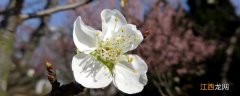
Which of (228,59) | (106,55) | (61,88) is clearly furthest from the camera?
(228,59)

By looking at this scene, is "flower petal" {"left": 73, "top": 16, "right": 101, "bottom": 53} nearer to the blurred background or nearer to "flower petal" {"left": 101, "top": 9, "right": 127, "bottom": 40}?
"flower petal" {"left": 101, "top": 9, "right": 127, "bottom": 40}

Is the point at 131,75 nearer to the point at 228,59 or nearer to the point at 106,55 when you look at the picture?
the point at 106,55

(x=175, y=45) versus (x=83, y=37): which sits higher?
(x=83, y=37)

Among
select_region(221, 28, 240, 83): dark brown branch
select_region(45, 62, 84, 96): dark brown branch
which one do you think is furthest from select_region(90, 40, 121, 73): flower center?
select_region(221, 28, 240, 83): dark brown branch

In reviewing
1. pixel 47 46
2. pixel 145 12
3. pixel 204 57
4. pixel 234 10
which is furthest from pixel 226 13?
pixel 47 46

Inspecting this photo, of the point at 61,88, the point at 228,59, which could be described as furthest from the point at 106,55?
the point at 228,59

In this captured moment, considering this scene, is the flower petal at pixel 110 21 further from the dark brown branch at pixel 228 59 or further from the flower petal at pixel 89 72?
the dark brown branch at pixel 228 59
